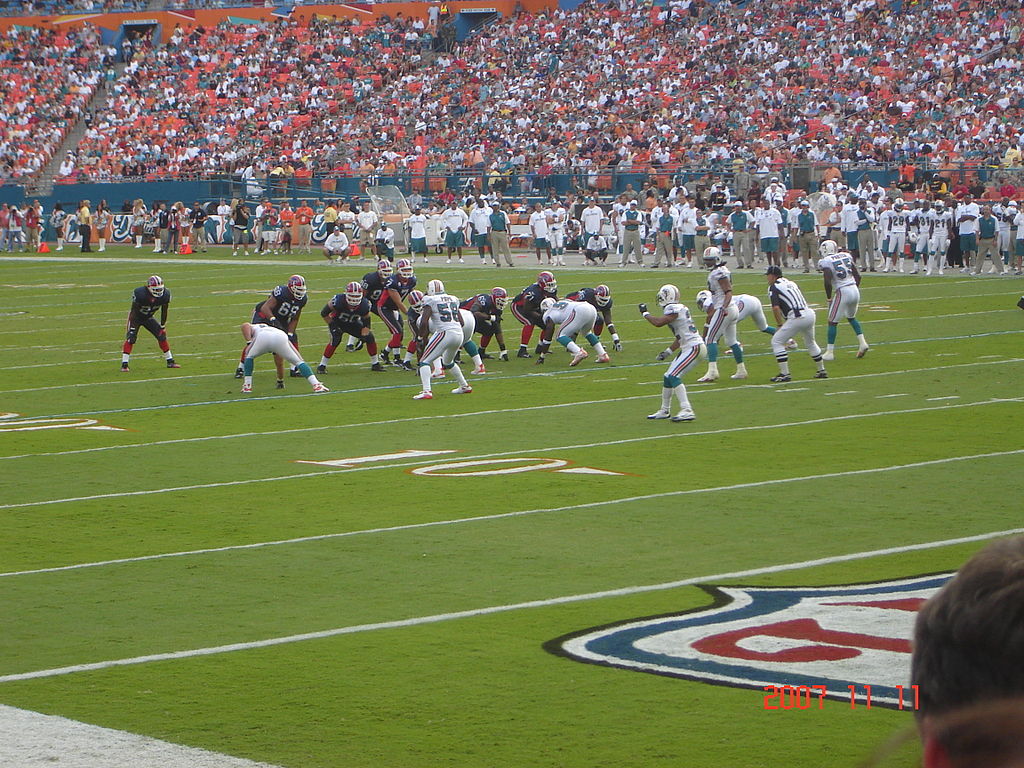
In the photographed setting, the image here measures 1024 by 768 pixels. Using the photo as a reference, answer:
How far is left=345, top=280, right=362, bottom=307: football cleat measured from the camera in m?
19.5

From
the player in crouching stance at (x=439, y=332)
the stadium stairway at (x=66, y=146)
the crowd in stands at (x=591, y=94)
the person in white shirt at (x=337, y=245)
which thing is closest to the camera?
the player in crouching stance at (x=439, y=332)

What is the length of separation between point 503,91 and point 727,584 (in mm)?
43489

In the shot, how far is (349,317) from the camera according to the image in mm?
19922

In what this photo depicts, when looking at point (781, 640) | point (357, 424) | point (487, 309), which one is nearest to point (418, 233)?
point (487, 309)

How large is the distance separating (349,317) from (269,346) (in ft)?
7.32

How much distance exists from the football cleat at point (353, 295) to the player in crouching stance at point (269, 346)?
1537mm

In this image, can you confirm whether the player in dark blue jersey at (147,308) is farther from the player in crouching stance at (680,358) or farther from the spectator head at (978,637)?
the spectator head at (978,637)

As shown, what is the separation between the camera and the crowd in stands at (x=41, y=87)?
55.8m

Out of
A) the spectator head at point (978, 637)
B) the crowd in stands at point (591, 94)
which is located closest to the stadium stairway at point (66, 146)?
the crowd in stands at point (591, 94)

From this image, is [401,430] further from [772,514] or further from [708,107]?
[708,107]

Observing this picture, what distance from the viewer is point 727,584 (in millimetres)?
8797

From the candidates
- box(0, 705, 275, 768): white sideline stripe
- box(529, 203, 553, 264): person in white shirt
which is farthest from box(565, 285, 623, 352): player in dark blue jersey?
box(529, 203, 553, 264): person in white shirt

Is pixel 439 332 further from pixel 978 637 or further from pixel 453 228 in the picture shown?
pixel 453 228

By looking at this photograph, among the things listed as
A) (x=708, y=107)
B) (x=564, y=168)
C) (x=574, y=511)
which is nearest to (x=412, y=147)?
(x=564, y=168)
